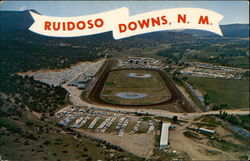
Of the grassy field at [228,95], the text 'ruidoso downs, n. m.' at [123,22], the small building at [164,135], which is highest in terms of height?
the text 'ruidoso downs, n. m.' at [123,22]

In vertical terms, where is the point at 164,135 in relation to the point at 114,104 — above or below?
below

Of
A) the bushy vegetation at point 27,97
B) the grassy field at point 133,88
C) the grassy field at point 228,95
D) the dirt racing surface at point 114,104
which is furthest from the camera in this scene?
the grassy field at point 228,95

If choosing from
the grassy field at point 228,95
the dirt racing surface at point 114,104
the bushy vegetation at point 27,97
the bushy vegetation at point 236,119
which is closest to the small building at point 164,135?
the dirt racing surface at point 114,104

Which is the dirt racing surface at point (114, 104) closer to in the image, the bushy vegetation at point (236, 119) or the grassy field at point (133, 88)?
the grassy field at point (133, 88)

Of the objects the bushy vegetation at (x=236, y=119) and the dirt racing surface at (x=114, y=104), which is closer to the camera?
the dirt racing surface at (x=114, y=104)

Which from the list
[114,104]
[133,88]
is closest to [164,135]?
[114,104]

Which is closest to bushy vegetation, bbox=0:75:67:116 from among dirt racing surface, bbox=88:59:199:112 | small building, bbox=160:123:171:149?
dirt racing surface, bbox=88:59:199:112

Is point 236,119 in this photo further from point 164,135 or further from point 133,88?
point 133,88

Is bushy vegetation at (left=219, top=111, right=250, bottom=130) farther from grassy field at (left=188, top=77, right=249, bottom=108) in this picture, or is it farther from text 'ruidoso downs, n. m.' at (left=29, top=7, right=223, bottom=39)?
text 'ruidoso downs, n. m.' at (left=29, top=7, right=223, bottom=39)

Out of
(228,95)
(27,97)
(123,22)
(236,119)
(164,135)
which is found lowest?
(164,135)

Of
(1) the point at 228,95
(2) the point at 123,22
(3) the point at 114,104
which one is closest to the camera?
(2) the point at 123,22
